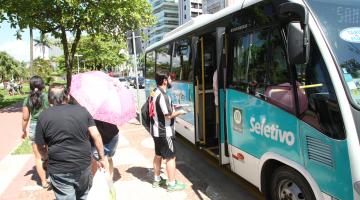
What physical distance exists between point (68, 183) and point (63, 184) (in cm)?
5

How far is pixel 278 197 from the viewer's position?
4309mm

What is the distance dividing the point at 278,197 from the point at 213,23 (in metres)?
3.06

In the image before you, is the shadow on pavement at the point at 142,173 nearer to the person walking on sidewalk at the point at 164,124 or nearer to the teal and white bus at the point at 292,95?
the person walking on sidewalk at the point at 164,124

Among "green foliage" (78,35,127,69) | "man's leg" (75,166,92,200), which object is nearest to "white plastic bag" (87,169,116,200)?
"man's leg" (75,166,92,200)

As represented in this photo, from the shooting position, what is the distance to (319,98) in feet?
11.3

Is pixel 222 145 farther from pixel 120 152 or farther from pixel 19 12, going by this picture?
pixel 19 12

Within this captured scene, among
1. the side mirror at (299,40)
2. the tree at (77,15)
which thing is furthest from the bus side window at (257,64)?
the tree at (77,15)

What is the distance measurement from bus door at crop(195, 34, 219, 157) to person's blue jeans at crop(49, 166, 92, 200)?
338 cm

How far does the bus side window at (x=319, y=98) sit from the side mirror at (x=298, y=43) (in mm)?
210

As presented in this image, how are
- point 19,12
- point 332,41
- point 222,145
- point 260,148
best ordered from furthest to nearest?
point 19,12, point 222,145, point 260,148, point 332,41

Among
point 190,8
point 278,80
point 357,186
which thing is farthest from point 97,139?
point 190,8

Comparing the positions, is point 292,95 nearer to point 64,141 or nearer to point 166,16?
point 64,141

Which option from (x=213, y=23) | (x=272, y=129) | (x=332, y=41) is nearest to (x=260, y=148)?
(x=272, y=129)

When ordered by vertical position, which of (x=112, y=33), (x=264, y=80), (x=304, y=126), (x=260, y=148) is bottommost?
(x=260, y=148)
